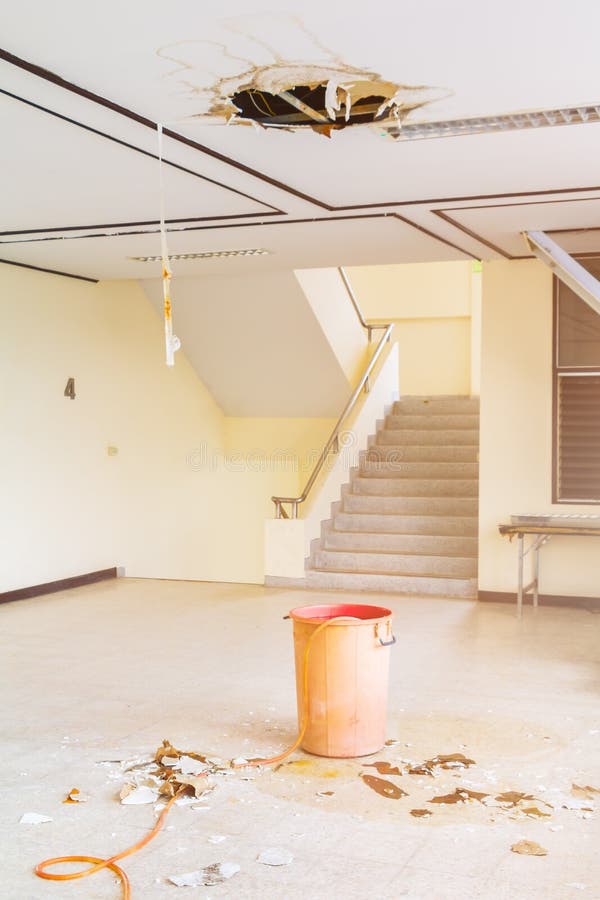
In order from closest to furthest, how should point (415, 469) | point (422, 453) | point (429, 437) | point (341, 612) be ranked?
point (341, 612) < point (415, 469) < point (422, 453) < point (429, 437)

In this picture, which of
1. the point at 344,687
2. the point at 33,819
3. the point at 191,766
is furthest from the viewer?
the point at 344,687

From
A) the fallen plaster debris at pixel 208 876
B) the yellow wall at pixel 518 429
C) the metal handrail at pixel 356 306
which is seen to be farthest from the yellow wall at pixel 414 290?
the fallen plaster debris at pixel 208 876

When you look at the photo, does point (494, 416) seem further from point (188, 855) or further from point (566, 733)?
point (188, 855)

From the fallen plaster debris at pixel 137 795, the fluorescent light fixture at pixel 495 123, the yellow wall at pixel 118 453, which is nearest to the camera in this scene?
the fallen plaster debris at pixel 137 795

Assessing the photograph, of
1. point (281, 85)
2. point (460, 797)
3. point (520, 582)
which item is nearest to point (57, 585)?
point (520, 582)

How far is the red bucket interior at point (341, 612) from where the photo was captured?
4551 mm

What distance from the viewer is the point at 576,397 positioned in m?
7.70

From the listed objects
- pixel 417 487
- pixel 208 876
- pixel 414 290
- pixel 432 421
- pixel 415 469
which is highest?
pixel 414 290

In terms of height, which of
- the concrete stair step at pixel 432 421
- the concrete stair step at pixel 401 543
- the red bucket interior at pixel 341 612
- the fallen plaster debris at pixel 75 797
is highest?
the concrete stair step at pixel 432 421

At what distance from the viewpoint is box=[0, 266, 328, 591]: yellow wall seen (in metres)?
8.09

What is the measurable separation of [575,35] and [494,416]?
16.3 feet

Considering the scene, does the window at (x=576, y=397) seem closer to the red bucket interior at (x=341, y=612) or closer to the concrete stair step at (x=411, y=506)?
the concrete stair step at (x=411, y=506)

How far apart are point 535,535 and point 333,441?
2.46 metres

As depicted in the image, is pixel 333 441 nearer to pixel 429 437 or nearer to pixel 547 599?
pixel 429 437
